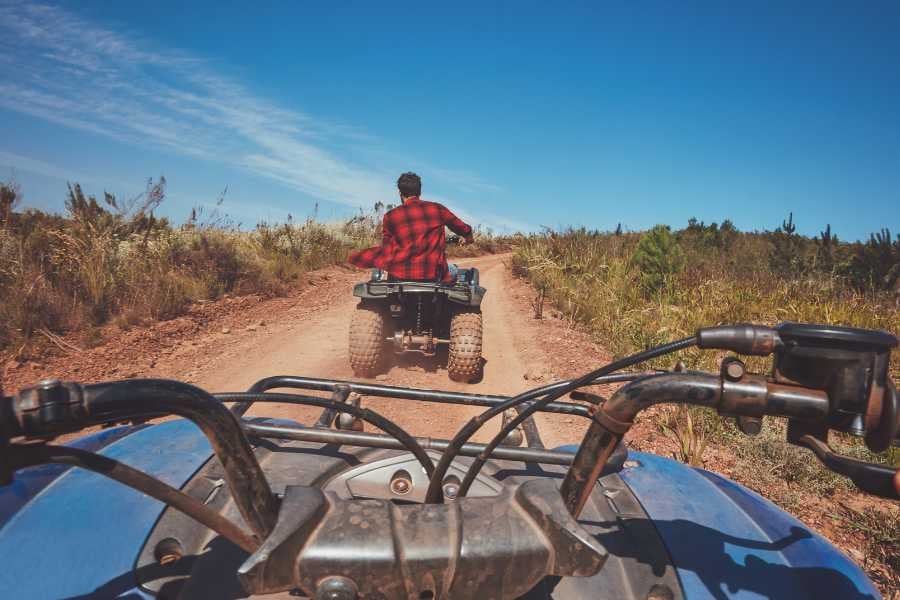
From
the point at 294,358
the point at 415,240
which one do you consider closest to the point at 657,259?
the point at 415,240

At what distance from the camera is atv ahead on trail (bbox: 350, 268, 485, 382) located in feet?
17.4

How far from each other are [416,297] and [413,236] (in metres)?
0.70

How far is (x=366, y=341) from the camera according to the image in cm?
547

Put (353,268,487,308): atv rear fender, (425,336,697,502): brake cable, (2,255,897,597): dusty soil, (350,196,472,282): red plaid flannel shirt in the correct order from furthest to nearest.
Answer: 1. (350,196,472,282): red plaid flannel shirt
2. (353,268,487,308): atv rear fender
3. (2,255,897,597): dusty soil
4. (425,336,697,502): brake cable

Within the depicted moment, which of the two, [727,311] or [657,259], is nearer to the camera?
[727,311]

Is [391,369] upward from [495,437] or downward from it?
downward

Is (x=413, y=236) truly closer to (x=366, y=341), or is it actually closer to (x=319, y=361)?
(x=366, y=341)

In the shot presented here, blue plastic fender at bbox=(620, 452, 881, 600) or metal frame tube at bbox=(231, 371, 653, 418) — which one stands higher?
metal frame tube at bbox=(231, 371, 653, 418)

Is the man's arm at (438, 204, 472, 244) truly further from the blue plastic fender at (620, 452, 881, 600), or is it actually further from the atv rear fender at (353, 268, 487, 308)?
the blue plastic fender at (620, 452, 881, 600)

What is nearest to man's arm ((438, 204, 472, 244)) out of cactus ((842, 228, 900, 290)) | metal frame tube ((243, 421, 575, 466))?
metal frame tube ((243, 421, 575, 466))

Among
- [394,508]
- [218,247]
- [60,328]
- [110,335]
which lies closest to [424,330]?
[110,335]

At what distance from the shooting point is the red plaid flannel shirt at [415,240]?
18.8 ft

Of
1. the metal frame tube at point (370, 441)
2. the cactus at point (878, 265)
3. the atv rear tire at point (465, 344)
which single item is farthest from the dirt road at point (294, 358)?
the cactus at point (878, 265)

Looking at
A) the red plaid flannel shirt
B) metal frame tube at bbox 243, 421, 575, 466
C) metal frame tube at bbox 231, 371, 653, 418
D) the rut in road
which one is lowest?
the rut in road
